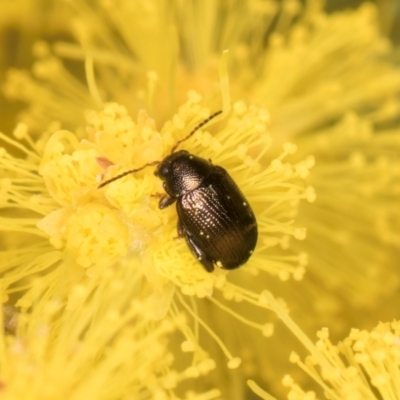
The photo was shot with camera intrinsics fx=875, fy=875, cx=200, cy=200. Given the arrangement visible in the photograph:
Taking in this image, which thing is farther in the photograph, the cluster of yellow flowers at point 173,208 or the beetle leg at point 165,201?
the beetle leg at point 165,201

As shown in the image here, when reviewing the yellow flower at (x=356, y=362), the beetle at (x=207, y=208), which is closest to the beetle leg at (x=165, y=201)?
the beetle at (x=207, y=208)

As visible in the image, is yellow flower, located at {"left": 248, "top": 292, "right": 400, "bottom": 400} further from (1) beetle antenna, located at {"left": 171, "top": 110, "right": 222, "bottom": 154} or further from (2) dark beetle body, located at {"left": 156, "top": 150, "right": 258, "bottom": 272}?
(1) beetle antenna, located at {"left": 171, "top": 110, "right": 222, "bottom": 154}

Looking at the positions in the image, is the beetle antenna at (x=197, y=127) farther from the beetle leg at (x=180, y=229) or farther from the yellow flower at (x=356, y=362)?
the yellow flower at (x=356, y=362)

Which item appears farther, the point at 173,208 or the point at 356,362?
the point at 173,208

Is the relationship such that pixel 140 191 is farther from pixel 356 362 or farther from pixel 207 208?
pixel 356 362

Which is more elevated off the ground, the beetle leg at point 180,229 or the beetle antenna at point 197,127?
the beetle antenna at point 197,127

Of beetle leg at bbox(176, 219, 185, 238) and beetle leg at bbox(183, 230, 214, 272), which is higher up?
beetle leg at bbox(176, 219, 185, 238)

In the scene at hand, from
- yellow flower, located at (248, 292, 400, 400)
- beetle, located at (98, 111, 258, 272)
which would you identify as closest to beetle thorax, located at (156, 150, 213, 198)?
beetle, located at (98, 111, 258, 272)

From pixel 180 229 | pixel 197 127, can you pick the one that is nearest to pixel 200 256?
pixel 180 229
